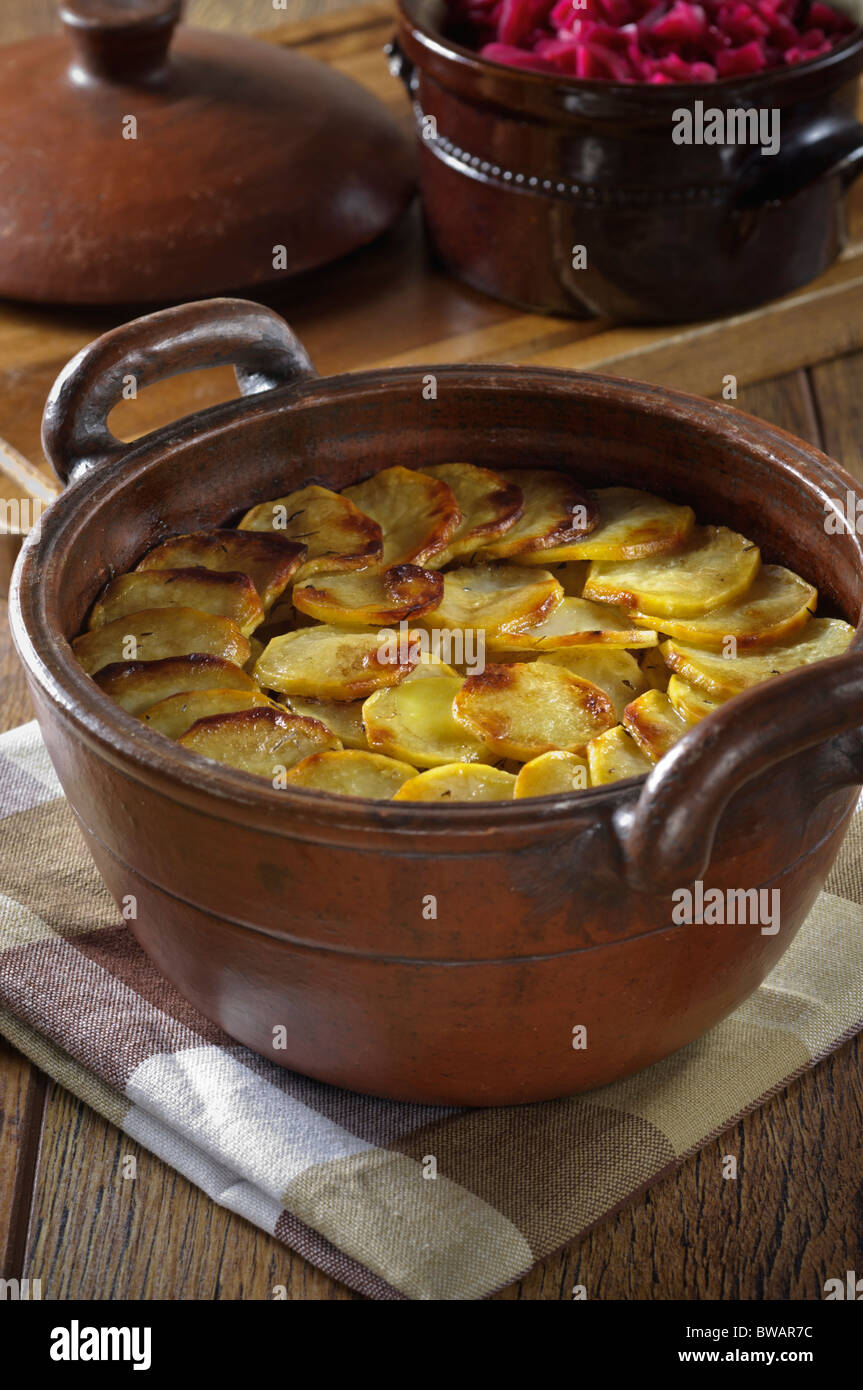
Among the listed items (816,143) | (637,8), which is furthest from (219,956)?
(637,8)

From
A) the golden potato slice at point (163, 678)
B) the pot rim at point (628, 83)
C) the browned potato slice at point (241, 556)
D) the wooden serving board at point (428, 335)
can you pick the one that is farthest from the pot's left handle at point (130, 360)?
the pot rim at point (628, 83)

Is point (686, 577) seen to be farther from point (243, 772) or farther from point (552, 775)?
point (243, 772)

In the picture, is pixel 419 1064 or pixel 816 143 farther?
pixel 816 143

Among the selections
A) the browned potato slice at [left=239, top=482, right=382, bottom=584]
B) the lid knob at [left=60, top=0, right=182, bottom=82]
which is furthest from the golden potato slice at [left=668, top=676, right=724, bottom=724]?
the lid knob at [left=60, top=0, right=182, bottom=82]

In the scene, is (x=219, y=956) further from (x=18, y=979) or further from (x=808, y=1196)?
(x=808, y=1196)

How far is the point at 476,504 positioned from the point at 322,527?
0.52 ft

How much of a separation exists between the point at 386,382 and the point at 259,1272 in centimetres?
85

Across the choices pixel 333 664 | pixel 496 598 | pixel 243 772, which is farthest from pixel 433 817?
pixel 496 598

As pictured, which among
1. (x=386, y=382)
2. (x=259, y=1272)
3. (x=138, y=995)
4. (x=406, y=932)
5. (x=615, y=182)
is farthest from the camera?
(x=615, y=182)

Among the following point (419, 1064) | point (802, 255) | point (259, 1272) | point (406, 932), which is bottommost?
point (259, 1272)

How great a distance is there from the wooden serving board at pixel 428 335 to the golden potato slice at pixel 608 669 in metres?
0.88

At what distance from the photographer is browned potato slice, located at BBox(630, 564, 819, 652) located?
137cm

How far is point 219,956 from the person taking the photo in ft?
3.99

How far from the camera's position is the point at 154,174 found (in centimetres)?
219
